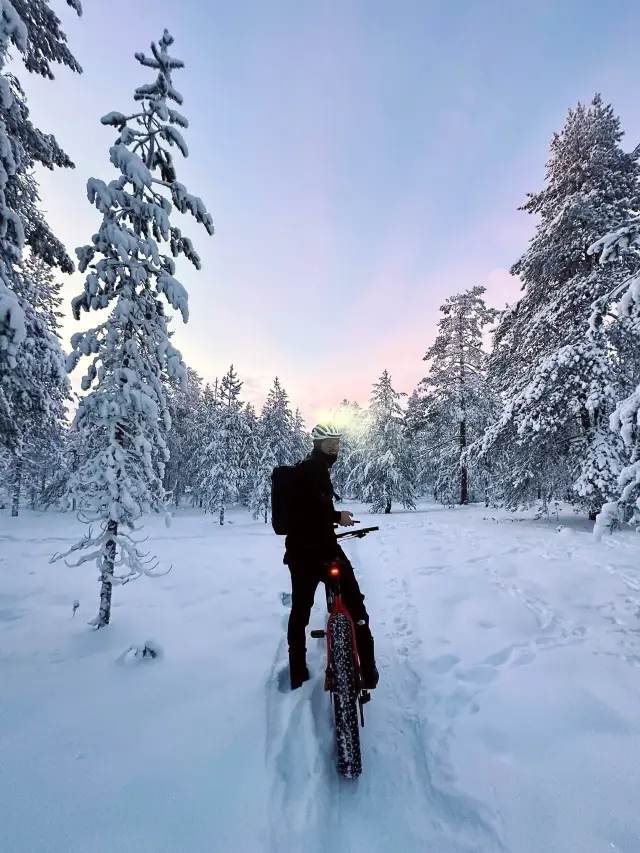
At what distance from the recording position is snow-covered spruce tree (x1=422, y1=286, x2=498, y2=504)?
84.7 ft

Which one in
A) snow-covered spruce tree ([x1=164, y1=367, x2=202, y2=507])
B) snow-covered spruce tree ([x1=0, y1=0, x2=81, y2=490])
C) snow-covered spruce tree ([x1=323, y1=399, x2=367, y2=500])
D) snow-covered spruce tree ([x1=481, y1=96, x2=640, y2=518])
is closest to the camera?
snow-covered spruce tree ([x1=0, y1=0, x2=81, y2=490])

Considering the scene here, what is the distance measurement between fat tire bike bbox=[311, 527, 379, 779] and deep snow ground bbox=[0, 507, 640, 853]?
20 centimetres

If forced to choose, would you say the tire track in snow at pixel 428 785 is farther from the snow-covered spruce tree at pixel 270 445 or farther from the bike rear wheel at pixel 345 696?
the snow-covered spruce tree at pixel 270 445

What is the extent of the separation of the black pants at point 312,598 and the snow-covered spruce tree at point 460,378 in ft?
75.6

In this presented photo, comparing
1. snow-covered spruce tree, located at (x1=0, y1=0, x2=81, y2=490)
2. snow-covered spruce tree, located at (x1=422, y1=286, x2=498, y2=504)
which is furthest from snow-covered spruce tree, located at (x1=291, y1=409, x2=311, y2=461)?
snow-covered spruce tree, located at (x1=0, y1=0, x2=81, y2=490)

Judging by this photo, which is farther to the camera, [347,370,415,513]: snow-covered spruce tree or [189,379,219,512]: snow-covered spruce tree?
[189,379,219,512]: snow-covered spruce tree

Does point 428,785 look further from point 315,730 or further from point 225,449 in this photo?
point 225,449

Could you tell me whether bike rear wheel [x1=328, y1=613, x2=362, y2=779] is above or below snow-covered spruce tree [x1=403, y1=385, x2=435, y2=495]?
below

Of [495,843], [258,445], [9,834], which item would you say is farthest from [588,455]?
[258,445]

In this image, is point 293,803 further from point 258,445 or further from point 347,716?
point 258,445

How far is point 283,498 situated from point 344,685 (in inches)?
67.3

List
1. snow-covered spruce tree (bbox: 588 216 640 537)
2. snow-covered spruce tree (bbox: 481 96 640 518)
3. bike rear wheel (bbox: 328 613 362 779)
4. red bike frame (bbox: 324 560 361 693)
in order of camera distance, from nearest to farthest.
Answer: bike rear wheel (bbox: 328 613 362 779) → red bike frame (bbox: 324 560 361 693) → snow-covered spruce tree (bbox: 588 216 640 537) → snow-covered spruce tree (bbox: 481 96 640 518)

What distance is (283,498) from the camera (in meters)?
3.85

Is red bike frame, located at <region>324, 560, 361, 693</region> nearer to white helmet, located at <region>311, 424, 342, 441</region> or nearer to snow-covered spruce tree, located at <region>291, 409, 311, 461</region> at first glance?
white helmet, located at <region>311, 424, 342, 441</region>
